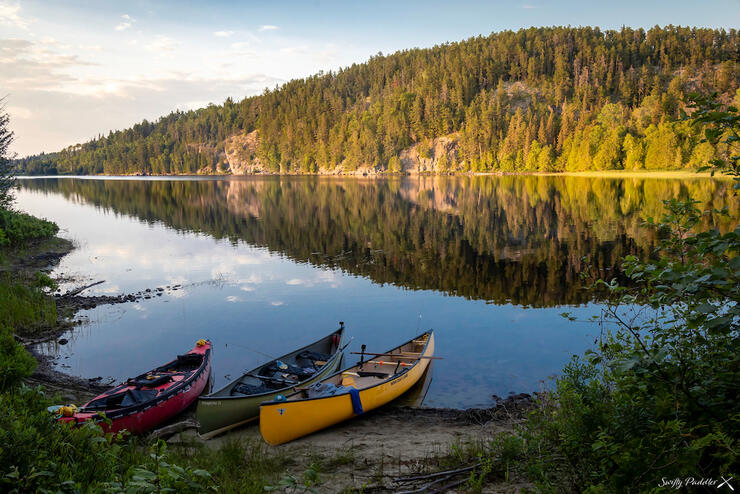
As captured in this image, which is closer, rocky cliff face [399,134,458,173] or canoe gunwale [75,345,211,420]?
canoe gunwale [75,345,211,420]

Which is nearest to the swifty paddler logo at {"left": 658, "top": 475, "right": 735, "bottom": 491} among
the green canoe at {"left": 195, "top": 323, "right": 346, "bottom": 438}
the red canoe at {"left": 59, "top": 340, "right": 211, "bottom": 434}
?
the green canoe at {"left": 195, "top": 323, "right": 346, "bottom": 438}

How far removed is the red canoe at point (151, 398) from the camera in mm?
10555

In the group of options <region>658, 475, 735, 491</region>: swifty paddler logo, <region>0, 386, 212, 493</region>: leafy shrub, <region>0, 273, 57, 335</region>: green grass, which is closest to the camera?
<region>658, 475, 735, 491</region>: swifty paddler logo

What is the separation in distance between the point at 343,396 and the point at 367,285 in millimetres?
13740

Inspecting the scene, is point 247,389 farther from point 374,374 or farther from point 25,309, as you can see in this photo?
point 25,309

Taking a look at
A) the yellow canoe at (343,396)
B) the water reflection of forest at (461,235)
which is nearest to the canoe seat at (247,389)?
the yellow canoe at (343,396)

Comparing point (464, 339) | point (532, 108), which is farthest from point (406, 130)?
point (464, 339)

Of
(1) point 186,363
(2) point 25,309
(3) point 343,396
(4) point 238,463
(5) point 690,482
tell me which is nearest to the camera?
(5) point 690,482

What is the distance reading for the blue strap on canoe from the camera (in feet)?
37.6

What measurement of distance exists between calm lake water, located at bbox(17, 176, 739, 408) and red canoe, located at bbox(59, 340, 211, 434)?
68.3 inches

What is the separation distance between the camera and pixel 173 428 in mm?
11367

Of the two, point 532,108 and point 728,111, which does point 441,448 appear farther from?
point 532,108

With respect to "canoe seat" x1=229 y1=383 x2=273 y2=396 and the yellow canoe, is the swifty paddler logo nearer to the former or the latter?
the yellow canoe

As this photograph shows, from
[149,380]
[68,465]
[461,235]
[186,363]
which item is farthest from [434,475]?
[461,235]
